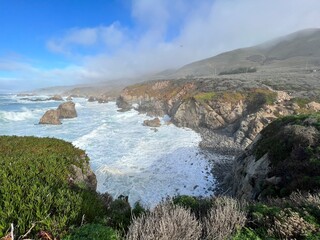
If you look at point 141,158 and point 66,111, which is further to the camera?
point 66,111

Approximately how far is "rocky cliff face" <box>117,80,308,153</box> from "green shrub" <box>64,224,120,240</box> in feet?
78.7

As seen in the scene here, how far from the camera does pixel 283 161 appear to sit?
11.2 metres

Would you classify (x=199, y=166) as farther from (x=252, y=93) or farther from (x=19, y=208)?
(x=252, y=93)

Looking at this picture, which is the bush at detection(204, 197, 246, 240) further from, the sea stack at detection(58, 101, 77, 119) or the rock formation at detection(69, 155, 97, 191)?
the sea stack at detection(58, 101, 77, 119)

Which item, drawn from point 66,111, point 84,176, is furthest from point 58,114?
point 84,176

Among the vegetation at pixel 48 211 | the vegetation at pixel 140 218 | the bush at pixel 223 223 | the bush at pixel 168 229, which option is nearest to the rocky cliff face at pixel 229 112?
Result: the vegetation at pixel 140 218

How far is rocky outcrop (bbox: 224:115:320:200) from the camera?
31.4 ft

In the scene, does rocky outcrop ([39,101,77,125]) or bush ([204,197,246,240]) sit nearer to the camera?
bush ([204,197,246,240])

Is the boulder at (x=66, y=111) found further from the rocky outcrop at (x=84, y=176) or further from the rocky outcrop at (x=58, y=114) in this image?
the rocky outcrop at (x=84, y=176)

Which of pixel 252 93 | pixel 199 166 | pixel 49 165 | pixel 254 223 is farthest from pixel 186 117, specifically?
pixel 254 223

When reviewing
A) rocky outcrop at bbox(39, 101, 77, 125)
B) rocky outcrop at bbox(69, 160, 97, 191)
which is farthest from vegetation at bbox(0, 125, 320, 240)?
rocky outcrop at bbox(39, 101, 77, 125)

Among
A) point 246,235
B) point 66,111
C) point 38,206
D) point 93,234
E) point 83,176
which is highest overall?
point 38,206

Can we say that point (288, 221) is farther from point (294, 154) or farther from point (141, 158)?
point (141, 158)

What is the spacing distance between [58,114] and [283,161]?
4483cm
